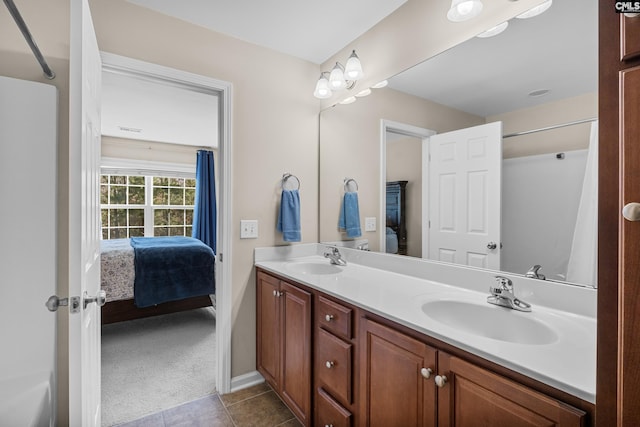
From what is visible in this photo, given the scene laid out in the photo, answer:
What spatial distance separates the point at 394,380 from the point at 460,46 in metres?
1.52

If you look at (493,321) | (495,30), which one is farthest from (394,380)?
(495,30)

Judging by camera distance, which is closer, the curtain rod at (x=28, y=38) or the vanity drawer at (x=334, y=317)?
the curtain rod at (x=28, y=38)

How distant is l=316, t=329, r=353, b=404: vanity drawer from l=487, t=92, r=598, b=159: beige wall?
1.10 meters

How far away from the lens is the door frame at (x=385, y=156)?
1652 millimetres

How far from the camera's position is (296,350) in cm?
161

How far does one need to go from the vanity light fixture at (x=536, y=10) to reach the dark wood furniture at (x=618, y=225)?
2.65 ft

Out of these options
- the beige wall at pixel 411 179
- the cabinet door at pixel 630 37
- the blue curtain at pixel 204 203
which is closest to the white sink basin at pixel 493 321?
the beige wall at pixel 411 179

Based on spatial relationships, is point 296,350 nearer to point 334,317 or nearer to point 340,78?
point 334,317

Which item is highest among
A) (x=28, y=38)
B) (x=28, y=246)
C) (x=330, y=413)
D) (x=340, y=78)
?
(x=340, y=78)

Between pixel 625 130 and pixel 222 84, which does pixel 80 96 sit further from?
pixel 625 130

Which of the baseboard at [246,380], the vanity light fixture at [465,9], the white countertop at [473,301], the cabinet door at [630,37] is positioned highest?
the vanity light fixture at [465,9]

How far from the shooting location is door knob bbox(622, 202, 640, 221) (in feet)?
1.67

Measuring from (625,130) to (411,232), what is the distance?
1.23 meters

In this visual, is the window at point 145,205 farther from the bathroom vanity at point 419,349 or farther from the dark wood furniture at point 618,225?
the dark wood furniture at point 618,225
